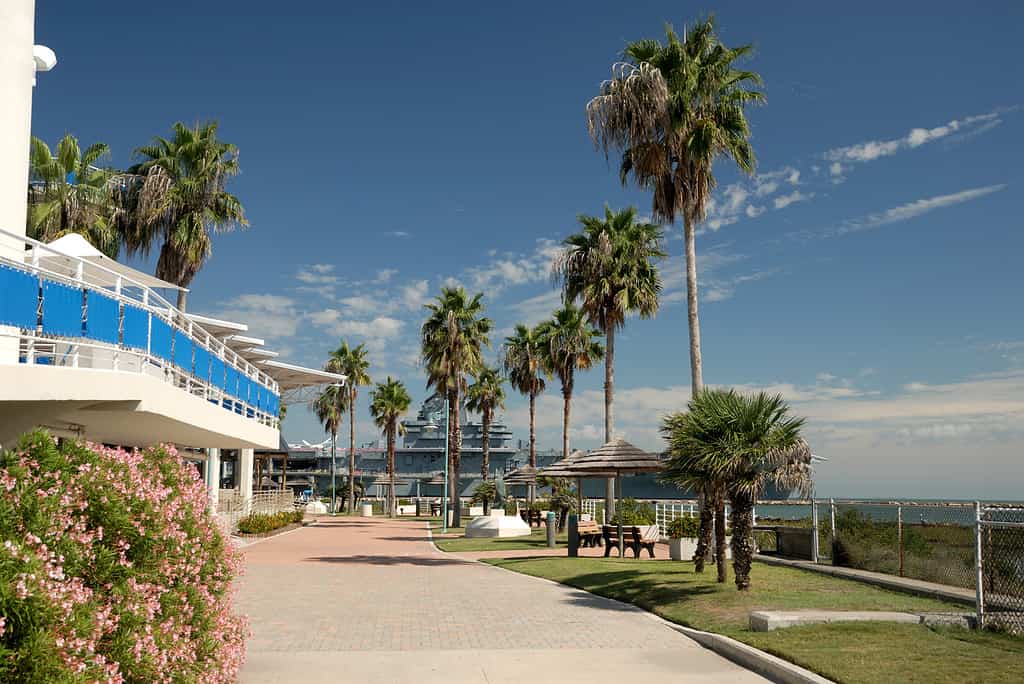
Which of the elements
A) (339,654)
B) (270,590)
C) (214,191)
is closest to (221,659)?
(339,654)

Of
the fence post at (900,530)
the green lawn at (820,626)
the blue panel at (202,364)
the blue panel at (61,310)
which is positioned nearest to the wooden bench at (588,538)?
the green lawn at (820,626)

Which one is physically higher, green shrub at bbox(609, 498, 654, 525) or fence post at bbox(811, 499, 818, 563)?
fence post at bbox(811, 499, 818, 563)

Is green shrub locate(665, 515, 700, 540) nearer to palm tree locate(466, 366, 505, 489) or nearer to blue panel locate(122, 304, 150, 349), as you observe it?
blue panel locate(122, 304, 150, 349)

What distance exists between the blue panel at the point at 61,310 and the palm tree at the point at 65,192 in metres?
18.8

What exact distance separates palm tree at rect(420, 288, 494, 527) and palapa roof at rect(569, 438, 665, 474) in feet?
62.5

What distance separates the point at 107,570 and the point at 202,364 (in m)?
12.9

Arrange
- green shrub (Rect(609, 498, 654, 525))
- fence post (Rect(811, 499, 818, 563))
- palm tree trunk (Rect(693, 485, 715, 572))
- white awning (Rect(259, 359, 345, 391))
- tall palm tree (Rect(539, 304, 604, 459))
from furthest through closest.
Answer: tall palm tree (Rect(539, 304, 604, 459))
white awning (Rect(259, 359, 345, 391))
green shrub (Rect(609, 498, 654, 525))
fence post (Rect(811, 499, 818, 563))
palm tree trunk (Rect(693, 485, 715, 572))

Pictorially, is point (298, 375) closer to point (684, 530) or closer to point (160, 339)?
point (684, 530)

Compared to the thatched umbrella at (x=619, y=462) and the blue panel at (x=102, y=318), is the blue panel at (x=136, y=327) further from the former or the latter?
the thatched umbrella at (x=619, y=462)

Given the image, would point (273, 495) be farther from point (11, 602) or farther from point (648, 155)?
point (11, 602)

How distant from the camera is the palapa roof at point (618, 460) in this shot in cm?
2258

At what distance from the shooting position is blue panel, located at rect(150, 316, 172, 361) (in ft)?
47.9

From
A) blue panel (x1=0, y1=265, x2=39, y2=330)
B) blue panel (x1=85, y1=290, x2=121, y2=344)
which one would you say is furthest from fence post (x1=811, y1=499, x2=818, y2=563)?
blue panel (x1=0, y1=265, x2=39, y2=330)

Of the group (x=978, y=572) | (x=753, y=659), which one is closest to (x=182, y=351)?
(x=753, y=659)
